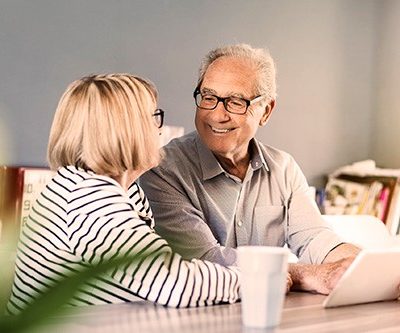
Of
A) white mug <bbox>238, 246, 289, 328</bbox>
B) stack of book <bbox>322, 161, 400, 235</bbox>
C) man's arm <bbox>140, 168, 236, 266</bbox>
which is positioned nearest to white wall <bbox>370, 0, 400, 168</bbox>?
stack of book <bbox>322, 161, 400, 235</bbox>

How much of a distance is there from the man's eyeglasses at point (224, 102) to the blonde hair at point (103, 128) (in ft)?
2.03

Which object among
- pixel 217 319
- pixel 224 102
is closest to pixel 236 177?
pixel 224 102

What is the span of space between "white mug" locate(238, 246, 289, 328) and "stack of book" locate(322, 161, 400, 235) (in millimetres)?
2857

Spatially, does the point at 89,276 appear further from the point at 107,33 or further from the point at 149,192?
the point at 107,33

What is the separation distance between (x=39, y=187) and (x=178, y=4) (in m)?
1.08

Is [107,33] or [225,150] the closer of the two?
[225,150]

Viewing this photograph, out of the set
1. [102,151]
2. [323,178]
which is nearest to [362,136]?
[323,178]

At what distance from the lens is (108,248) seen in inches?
58.6

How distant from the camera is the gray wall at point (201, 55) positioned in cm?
297

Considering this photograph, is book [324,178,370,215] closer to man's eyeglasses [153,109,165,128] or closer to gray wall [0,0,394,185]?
gray wall [0,0,394,185]

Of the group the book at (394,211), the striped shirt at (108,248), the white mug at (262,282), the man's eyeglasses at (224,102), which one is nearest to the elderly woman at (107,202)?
the striped shirt at (108,248)

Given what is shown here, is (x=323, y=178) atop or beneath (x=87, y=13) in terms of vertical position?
beneath

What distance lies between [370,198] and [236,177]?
2.00m

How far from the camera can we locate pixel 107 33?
3.21 meters
